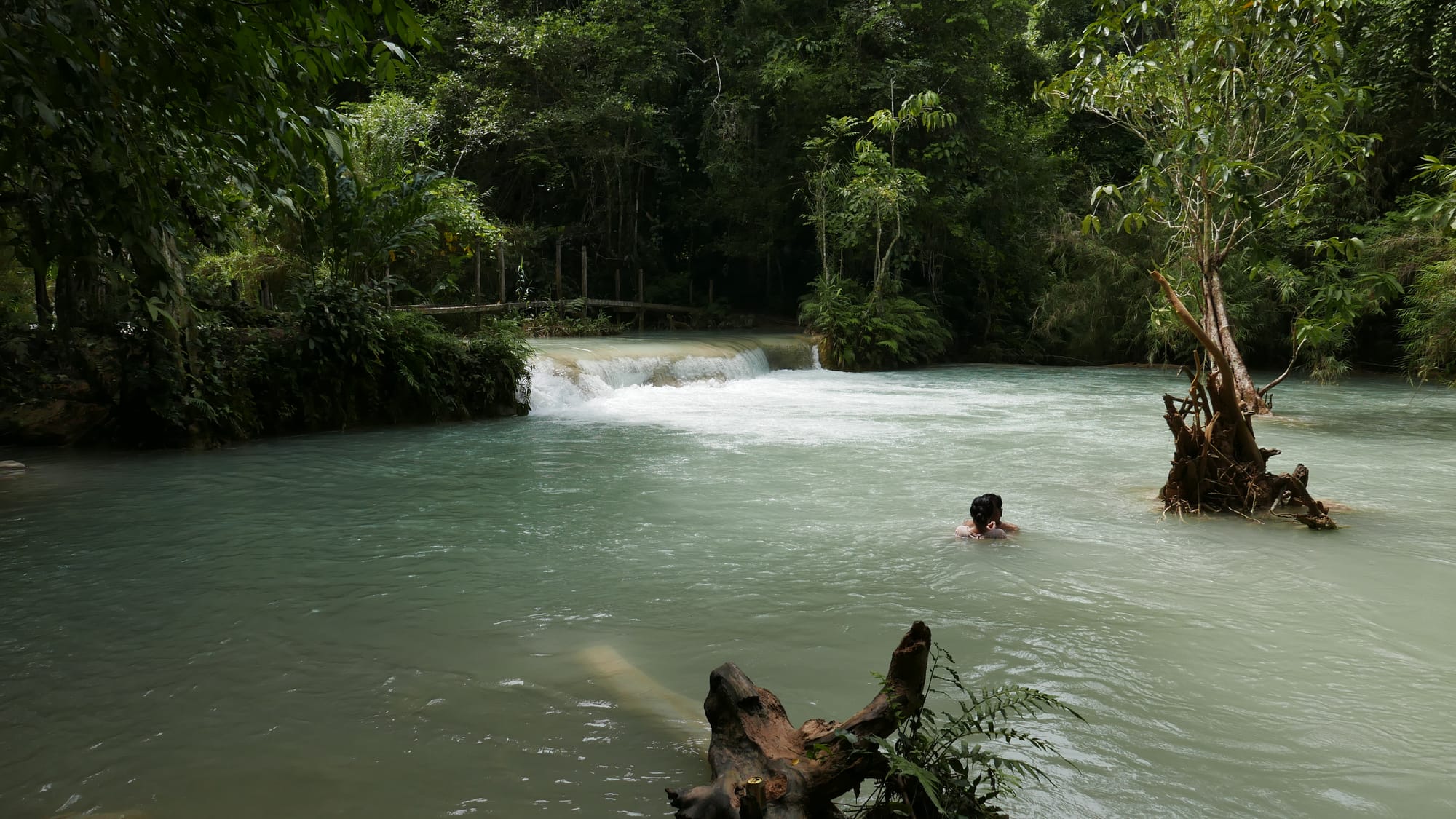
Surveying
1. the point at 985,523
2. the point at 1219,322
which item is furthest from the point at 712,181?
the point at 985,523

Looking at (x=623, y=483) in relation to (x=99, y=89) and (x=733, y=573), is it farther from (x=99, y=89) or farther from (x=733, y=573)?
(x=99, y=89)

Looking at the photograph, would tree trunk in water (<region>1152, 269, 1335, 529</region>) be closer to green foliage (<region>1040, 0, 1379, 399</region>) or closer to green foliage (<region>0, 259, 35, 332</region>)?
green foliage (<region>1040, 0, 1379, 399</region>)

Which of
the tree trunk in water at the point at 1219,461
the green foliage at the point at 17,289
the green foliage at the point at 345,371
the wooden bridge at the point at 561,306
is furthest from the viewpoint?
the wooden bridge at the point at 561,306

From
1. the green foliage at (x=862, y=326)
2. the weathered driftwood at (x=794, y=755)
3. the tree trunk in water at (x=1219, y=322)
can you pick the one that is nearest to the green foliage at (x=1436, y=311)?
the tree trunk in water at (x=1219, y=322)

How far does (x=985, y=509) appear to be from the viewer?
6.38 metres

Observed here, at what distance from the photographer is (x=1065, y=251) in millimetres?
21234

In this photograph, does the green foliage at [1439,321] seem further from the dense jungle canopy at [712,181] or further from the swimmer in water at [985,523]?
the swimmer in water at [985,523]

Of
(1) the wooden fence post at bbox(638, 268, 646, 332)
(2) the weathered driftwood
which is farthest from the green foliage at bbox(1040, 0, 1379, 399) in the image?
(1) the wooden fence post at bbox(638, 268, 646, 332)

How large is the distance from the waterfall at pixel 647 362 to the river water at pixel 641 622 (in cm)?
445

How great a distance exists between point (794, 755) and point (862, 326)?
724 inches

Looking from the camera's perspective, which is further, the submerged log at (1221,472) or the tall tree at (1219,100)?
the tall tree at (1219,100)

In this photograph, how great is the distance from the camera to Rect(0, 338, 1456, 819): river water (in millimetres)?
3367

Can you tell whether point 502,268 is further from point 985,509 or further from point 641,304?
point 985,509

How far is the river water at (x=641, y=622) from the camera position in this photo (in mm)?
3367
